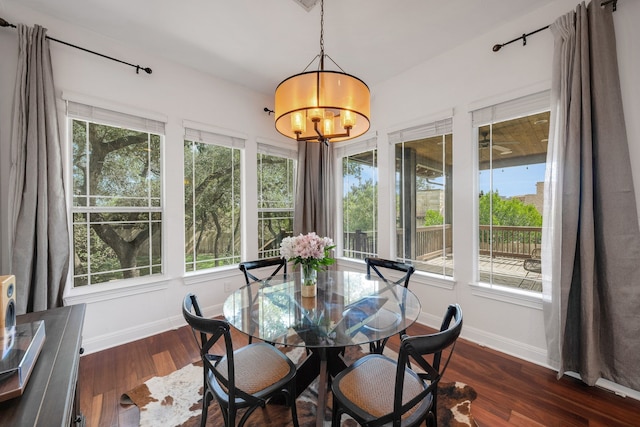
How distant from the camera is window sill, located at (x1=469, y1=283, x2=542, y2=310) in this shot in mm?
2219

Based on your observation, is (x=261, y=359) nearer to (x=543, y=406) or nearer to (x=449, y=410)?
(x=449, y=410)

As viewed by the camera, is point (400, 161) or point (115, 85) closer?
point (115, 85)

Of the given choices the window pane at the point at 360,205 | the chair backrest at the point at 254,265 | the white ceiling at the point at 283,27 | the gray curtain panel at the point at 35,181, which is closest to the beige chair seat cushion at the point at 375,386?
the chair backrest at the point at 254,265

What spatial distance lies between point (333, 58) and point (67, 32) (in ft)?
7.88

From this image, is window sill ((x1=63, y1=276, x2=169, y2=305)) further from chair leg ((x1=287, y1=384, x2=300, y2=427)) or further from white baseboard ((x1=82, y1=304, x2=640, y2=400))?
chair leg ((x1=287, y1=384, x2=300, y2=427))

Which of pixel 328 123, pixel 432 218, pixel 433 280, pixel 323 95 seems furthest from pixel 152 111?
pixel 433 280

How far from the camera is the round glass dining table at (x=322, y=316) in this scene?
1362mm

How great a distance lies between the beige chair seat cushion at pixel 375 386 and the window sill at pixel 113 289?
7.59ft

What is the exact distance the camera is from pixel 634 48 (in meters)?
1.79

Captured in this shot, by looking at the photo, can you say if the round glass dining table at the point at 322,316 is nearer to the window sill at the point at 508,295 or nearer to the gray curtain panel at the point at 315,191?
the window sill at the point at 508,295

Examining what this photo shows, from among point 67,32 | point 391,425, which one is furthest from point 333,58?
point 391,425

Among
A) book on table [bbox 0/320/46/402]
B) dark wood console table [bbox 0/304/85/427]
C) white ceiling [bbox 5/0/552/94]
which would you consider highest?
white ceiling [bbox 5/0/552/94]

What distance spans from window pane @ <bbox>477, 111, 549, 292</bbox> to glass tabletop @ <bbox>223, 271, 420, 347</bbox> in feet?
3.89

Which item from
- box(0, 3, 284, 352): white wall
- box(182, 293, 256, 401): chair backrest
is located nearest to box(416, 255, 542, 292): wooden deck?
box(182, 293, 256, 401): chair backrest
